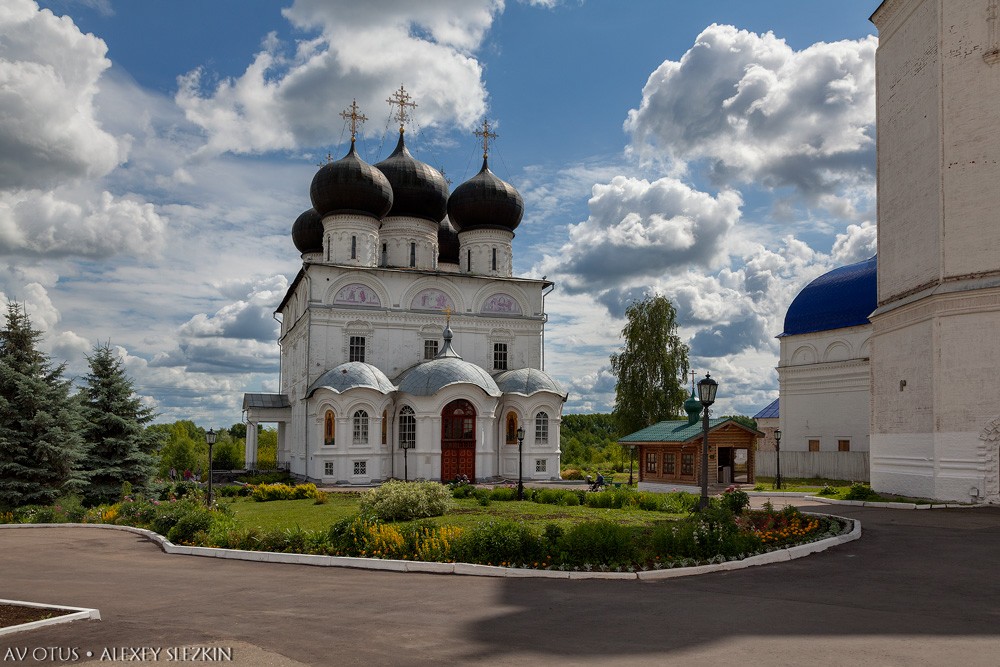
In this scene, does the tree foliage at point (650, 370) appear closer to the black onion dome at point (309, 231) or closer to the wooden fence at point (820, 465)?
the wooden fence at point (820, 465)

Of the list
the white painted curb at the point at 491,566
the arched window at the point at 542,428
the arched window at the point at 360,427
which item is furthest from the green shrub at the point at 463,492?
the white painted curb at the point at 491,566

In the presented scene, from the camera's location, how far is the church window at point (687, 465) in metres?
23.1

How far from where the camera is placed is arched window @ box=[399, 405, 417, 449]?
29781mm

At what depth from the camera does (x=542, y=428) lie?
3175 centimetres

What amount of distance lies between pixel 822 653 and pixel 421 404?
2372cm

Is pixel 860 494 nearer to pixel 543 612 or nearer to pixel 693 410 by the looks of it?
pixel 693 410

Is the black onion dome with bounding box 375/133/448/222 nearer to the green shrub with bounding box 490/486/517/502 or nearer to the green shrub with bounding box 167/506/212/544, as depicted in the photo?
the green shrub with bounding box 490/486/517/502

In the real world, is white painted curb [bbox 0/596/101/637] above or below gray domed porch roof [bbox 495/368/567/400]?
below

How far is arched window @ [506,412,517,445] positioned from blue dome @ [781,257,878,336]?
13471 mm

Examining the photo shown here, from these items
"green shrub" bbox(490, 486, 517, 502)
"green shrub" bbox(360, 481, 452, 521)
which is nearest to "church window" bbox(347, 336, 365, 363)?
"green shrub" bbox(490, 486, 517, 502)

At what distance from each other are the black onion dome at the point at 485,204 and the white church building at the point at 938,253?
17.4 meters

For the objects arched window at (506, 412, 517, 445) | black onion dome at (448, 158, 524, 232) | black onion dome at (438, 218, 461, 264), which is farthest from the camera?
black onion dome at (438, 218, 461, 264)

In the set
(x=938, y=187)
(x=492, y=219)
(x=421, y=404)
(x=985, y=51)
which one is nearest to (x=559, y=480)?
(x=421, y=404)

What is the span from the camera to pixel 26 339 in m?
19.5
